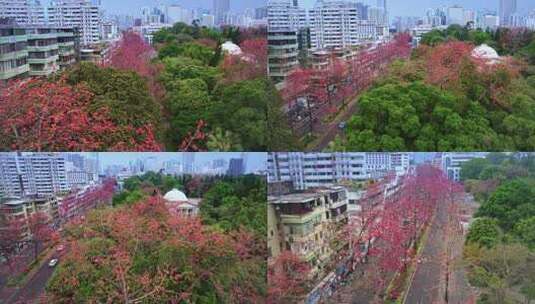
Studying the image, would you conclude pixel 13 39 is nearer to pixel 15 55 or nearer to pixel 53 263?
pixel 15 55

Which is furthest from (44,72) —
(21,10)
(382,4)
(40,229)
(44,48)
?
(382,4)

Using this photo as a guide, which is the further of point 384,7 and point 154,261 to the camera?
point 384,7

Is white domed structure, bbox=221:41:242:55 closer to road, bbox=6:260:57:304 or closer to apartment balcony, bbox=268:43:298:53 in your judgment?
apartment balcony, bbox=268:43:298:53

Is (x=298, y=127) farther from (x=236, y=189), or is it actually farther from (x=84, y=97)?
(x=84, y=97)

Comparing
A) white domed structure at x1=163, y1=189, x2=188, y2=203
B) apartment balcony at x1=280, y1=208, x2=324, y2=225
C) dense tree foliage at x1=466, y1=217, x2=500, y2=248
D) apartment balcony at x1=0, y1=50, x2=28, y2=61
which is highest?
apartment balcony at x1=0, y1=50, x2=28, y2=61

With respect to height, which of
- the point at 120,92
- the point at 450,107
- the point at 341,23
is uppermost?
the point at 341,23

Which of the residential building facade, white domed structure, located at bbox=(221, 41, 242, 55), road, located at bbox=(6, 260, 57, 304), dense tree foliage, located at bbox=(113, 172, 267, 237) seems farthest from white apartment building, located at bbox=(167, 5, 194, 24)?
road, located at bbox=(6, 260, 57, 304)

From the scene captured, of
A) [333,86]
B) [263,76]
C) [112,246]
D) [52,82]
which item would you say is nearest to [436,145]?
[333,86]
